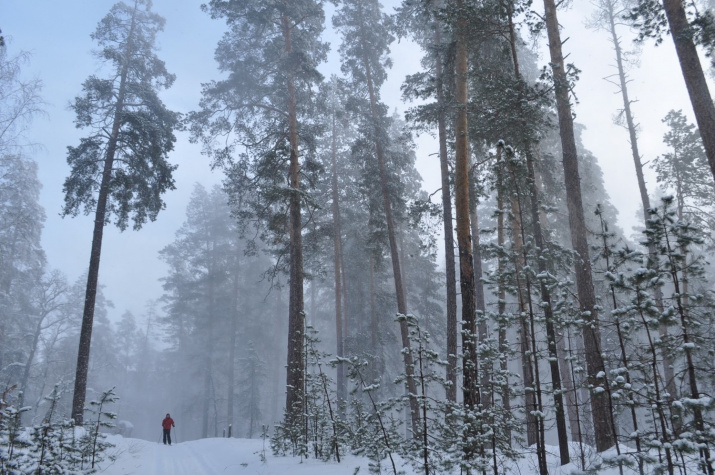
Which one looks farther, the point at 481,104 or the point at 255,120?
the point at 255,120

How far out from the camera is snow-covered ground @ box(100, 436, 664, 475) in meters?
7.33

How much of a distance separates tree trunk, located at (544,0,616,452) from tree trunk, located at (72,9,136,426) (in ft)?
43.3

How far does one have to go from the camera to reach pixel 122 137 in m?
15.5

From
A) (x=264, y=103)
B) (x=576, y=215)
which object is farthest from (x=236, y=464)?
(x=264, y=103)

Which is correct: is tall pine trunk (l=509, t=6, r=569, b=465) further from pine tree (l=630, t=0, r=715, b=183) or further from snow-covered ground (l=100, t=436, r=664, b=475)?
pine tree (l=630, t=0, r=715, b=183)

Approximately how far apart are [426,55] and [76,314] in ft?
139

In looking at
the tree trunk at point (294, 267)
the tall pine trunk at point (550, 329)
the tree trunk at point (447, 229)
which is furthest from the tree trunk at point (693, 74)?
the tree trunk at point (294, 267)

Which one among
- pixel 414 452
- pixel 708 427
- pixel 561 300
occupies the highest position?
pixel 561 300

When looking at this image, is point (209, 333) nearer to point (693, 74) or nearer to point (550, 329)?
point (550, 329)

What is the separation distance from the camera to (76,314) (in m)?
41.5

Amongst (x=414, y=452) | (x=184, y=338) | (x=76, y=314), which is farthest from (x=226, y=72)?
(x=76, y=314)

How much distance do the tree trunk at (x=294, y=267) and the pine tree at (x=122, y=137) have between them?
537cm

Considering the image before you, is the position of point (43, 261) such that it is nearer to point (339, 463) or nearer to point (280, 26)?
point (280, 26)

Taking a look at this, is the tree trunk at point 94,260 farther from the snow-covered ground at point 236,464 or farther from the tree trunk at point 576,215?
the tree trunk at point 576,215
